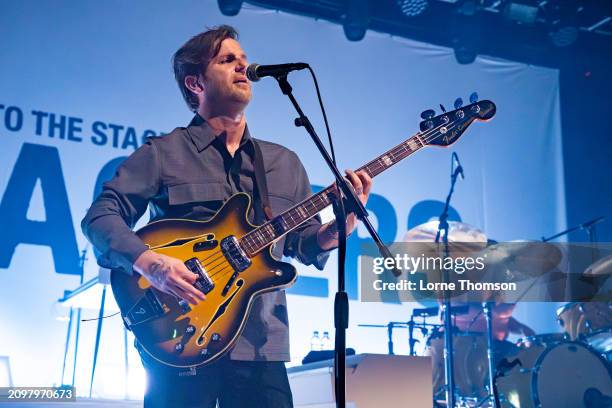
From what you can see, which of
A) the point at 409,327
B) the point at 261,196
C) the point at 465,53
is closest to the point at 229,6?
the point at 465,53

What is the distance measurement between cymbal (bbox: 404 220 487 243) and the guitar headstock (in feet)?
8.98

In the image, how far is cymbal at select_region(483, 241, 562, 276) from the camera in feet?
19.3

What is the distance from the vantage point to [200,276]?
2598 mm

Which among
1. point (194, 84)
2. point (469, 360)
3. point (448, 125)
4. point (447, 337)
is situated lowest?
point (469, 360)

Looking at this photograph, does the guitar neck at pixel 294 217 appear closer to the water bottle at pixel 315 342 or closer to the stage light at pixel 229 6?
the water bottle at pixel 315 342

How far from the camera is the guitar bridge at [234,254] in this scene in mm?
2645

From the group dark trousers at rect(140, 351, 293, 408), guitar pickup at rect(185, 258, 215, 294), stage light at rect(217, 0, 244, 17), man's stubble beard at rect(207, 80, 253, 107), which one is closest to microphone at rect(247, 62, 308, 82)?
man's stubble beard at rect(207, 80, 253, 107)

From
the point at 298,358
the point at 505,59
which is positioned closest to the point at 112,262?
the point at 298,358

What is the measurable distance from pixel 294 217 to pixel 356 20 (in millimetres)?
4675

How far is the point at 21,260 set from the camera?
222 inches

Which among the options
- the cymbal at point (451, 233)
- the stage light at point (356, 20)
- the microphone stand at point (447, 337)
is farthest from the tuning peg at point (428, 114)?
the stage light at point (356, 20)

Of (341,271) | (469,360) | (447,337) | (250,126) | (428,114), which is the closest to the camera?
(341,271)

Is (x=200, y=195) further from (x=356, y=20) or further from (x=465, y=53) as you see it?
(x=465, y=53)

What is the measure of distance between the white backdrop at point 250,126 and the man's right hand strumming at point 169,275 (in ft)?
11.3
